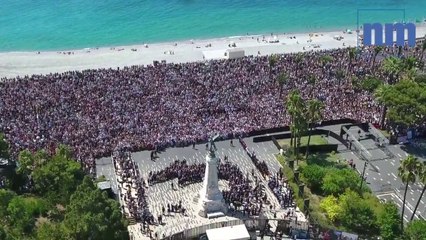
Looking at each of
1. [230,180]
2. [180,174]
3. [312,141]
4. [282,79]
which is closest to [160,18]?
[282,79]

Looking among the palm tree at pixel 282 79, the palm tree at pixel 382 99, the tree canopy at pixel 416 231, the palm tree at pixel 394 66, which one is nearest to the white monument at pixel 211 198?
the tree canopy at pixel 416 231

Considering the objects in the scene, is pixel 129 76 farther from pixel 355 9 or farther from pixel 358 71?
pixel 355 9

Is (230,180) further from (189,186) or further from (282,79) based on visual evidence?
(282,79)

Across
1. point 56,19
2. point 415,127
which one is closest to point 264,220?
point 415,127

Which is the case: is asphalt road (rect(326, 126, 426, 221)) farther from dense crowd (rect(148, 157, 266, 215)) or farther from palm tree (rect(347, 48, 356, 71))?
palm tree (rect(347, 48, 356, 71))

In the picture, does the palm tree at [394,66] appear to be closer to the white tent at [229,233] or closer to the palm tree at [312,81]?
the palm tree at [312,81]

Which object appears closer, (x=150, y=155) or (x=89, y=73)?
(x=150, y=155)

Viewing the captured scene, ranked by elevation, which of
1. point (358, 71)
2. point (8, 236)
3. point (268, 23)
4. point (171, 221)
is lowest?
point (171, 221)

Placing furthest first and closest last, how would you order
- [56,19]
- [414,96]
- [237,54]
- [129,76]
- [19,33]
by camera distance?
[56,19]
[19,33]
[237,54]
[129,76]
[414,96]
